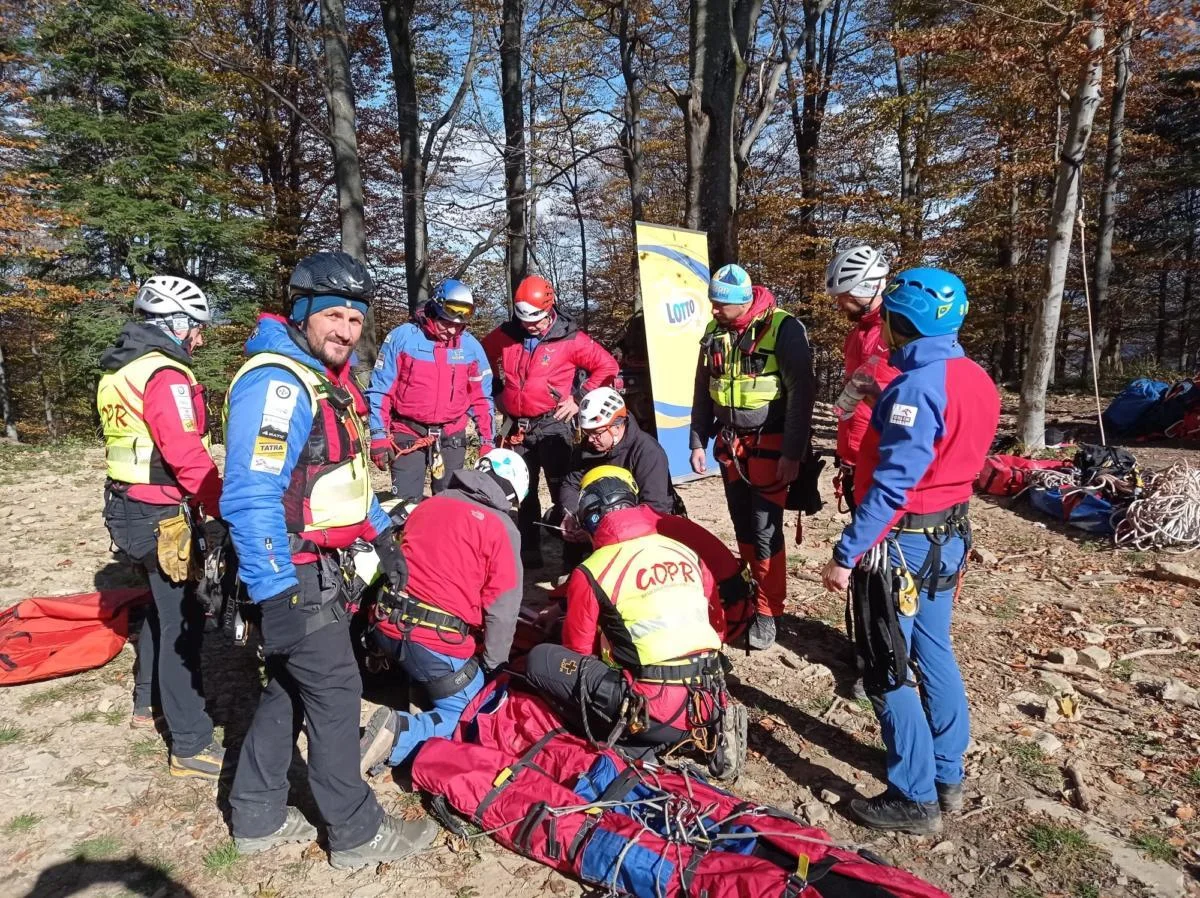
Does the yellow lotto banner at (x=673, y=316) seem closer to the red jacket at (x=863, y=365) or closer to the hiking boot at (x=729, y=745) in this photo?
the red jacket at (x=863, y=365)

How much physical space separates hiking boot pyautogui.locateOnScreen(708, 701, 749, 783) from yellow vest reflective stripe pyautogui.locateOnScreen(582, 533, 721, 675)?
367 mm

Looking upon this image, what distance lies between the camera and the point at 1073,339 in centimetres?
2662

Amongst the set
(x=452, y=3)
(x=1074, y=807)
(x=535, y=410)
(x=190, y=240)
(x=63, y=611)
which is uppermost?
(x=452, y=3)

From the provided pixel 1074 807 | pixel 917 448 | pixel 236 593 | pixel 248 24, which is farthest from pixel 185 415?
pixel 248 24

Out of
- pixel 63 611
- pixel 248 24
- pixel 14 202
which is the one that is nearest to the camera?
pixel 63 611

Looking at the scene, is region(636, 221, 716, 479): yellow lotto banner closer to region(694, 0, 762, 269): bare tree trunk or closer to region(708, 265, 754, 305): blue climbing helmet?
region(694, 0, 762, 269): bare tree trunk

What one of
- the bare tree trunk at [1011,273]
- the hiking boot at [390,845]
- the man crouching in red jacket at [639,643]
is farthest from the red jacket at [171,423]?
the bare tree trunk at [1011,273]

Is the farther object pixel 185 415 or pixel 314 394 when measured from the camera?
pixel 185 415

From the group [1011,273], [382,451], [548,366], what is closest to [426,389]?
[382,451]

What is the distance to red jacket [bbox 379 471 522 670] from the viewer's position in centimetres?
343

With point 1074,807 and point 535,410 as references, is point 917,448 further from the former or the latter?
point 535,410

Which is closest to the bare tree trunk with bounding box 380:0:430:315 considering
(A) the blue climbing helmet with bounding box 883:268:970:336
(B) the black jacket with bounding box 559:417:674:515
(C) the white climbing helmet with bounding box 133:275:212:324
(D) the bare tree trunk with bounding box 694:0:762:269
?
(D) the bare tree trunk with bounding box 694:0:762:269

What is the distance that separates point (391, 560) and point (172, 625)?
1.33m

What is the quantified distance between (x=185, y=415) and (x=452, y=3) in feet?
51.3
